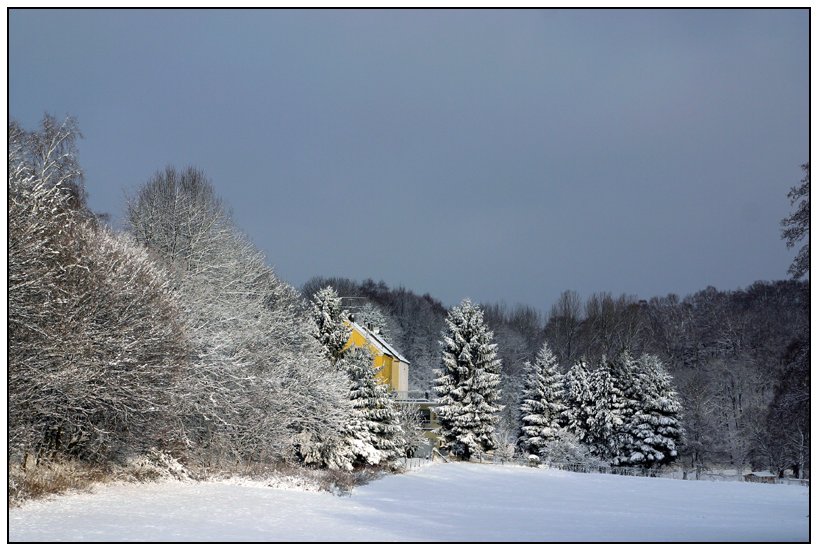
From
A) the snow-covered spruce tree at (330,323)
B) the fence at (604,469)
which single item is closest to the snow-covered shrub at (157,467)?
the snow-covered spruce tree at (330,323)

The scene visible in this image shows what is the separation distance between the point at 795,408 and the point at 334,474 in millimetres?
16288

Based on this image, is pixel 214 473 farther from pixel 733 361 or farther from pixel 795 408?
pixel 733 361

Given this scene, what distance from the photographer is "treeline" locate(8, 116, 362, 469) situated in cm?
1559

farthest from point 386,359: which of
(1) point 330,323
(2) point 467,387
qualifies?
(1) point 330,323

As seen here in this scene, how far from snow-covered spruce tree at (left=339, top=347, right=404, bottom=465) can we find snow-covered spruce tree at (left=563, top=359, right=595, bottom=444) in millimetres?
18731

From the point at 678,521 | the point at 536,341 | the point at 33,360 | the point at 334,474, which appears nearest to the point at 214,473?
the point at 334,474

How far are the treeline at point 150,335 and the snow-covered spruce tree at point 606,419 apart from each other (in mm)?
22526

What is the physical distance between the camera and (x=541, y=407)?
1932 inches

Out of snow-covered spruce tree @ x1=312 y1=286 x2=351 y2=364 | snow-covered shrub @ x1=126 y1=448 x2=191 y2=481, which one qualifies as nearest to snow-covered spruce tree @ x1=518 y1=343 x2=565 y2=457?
snow-covered spruce tree @ x1=312 y1=286 x2=351 y2=364

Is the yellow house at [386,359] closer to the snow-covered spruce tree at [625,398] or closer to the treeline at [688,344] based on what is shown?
the treeline at [688,344]

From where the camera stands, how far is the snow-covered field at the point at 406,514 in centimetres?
1395

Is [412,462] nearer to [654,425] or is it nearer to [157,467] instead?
[654,425]

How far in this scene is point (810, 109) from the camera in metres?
11.7

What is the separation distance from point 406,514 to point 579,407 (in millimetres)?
34365
